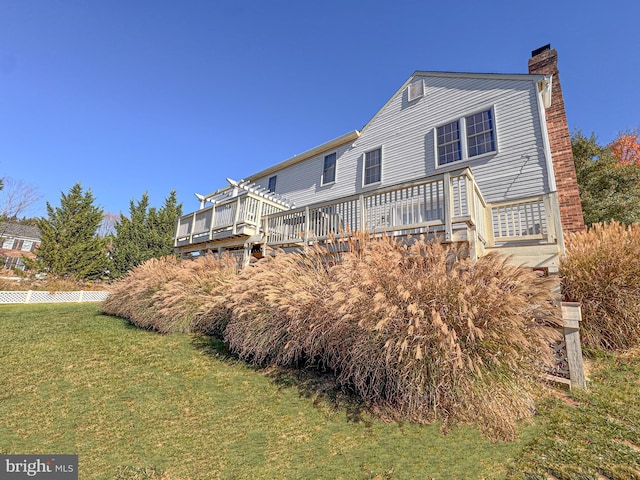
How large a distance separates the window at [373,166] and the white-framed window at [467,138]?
92.1 inches

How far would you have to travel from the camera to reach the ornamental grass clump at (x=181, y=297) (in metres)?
6.16

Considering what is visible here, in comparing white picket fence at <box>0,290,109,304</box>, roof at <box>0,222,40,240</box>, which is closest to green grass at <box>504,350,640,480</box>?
white picket fence at <box>0,290,109,304</box>

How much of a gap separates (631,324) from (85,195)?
2989cm

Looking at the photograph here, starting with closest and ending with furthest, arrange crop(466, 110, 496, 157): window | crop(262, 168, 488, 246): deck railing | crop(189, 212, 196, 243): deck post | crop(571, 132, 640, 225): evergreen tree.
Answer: crop(262, 168, 488, 246): deck railing
crop(466, 110, 496, 157): window
crop(189, 212, 196, 243): deck post
crop(571, 132, 640, 225): evergreen tree

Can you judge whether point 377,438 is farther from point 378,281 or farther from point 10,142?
point 10,142

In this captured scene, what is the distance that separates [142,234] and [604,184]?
31.8 m

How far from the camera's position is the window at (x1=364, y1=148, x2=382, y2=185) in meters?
11.1

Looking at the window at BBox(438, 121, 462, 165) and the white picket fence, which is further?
the white picket fence

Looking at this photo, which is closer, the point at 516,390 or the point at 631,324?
the point at 516,390

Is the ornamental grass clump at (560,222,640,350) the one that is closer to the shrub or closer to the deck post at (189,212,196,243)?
the shrub

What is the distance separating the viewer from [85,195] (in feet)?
68.9

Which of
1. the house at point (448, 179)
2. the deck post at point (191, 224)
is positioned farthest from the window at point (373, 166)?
the deck post at point (191, 224)

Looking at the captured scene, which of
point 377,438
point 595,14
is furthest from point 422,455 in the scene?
point 595,14

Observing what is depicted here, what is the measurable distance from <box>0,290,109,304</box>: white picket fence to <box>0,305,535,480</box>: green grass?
11942 millimetres
